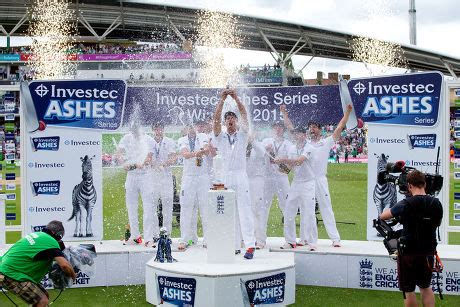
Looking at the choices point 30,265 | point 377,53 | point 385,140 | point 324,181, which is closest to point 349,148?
point 377,53

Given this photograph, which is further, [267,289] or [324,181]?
[324,181]

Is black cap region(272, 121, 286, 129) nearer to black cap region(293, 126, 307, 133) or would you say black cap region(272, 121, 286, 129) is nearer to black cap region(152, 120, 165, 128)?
black cap region(293, 126, 307, 133)

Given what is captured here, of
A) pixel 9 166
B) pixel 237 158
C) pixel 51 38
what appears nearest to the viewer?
pixel 237 158

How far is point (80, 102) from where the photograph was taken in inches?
381

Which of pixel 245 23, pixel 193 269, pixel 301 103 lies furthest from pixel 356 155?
pixel 193 269

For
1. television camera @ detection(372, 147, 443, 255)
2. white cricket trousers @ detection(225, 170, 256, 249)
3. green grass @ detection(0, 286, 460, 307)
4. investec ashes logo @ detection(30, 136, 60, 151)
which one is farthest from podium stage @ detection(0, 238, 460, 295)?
television camera @ detection(372, 147, 443, 255)

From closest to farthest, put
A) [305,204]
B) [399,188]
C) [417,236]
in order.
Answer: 1. [417,236]
2. [399,188]
3. [305,204]

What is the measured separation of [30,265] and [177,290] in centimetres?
171

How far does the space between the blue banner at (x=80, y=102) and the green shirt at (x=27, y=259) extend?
381cm

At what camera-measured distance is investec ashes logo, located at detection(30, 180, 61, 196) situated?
375 inches

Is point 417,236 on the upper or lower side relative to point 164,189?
lower

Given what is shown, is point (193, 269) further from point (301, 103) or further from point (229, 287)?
point (301, 103)

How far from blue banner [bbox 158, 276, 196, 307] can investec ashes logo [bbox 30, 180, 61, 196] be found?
303cm

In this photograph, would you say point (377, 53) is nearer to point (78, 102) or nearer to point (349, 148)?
point (349, 148)
